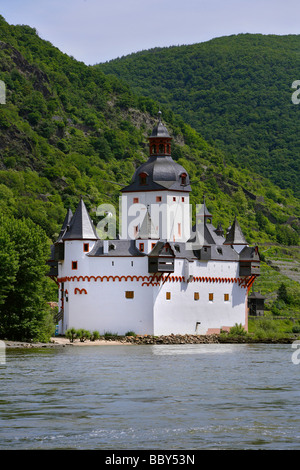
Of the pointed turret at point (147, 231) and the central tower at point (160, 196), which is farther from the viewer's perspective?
the central tower at point (160, 196)

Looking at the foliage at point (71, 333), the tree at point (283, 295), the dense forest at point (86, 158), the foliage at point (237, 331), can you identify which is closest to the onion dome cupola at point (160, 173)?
the foliage at point (237, 331)

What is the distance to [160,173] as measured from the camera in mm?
102125

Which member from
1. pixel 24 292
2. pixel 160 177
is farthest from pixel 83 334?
pixel 160 177

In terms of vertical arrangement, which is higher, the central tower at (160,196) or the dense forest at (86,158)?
the dense forest at (86,158)

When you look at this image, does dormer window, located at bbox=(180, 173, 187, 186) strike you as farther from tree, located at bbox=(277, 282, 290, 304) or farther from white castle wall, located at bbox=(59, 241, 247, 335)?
tree, located at bbox=(277, 282, 290, 304)

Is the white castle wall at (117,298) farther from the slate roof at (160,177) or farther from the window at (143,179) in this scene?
the window at (143,179)

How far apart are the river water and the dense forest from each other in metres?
67.9

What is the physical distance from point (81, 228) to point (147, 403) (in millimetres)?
52070

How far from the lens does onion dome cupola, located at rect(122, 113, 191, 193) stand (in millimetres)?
101938

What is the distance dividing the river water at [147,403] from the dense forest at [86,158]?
223 feet

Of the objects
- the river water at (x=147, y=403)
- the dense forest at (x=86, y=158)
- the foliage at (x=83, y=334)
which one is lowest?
the river water at (x=147, y=403)

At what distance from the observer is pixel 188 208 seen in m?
104

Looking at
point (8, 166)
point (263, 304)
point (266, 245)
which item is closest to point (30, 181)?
point (8, 166)

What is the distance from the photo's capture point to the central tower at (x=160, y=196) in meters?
102
